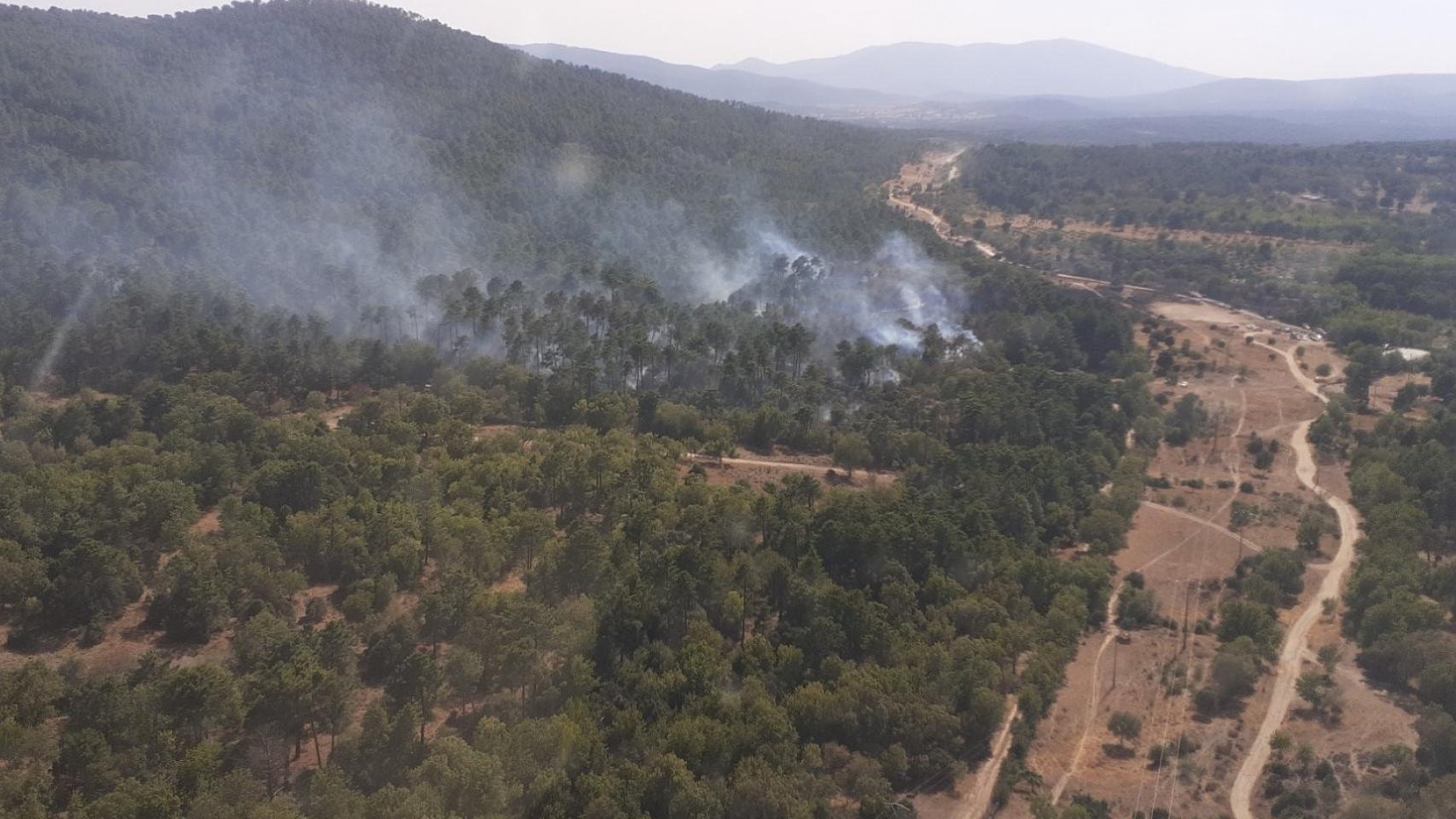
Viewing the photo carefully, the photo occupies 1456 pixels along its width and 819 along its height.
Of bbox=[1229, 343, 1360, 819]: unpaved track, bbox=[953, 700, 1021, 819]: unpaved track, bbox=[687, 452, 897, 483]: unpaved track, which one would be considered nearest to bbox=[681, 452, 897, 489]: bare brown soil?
bbox=[687, 452, 897, 483]: unpaved track

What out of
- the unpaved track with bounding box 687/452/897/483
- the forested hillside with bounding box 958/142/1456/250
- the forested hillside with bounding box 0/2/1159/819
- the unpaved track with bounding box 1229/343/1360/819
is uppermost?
the forested hillside with bounding box 958/142/1456/250

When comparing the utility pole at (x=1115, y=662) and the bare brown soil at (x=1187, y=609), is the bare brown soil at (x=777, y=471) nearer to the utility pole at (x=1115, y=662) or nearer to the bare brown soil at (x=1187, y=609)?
the bare brown soil at (x=1187, y=609)

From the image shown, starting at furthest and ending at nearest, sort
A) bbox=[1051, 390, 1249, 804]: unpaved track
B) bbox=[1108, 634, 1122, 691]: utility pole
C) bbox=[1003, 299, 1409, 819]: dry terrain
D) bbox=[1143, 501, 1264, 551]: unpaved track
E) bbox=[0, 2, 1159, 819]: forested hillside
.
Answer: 1. bbox=[1143, 501, 1264, 551]: unpaved track
2. bbox=[1108, 634, 1122, 691]: utility pole
3. bbox=[1003, 299, 1409, 819]: dry terrain
4. bbox=[1051, 390, 1249, 804]: unpaved track
5. bbox=[0, 2, 1159, 819]: forested hillside

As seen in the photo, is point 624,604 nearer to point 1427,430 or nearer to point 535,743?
point 535,743

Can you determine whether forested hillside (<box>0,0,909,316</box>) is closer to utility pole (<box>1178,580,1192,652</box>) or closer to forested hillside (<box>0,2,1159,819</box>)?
forested hillside (<box>0,2,1159,819</box>)

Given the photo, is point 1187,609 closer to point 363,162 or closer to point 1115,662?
point 1115,662

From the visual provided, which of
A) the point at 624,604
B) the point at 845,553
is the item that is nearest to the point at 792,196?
the point at 845,553

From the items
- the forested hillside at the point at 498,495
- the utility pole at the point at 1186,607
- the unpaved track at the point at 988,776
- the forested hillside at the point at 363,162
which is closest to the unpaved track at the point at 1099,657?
the forested hillside at the point at 498,495
